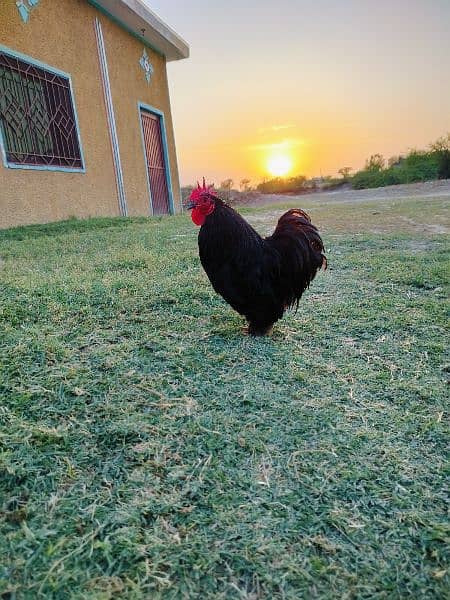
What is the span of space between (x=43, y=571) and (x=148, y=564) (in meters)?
0.24

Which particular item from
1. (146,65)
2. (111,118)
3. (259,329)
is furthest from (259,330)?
(146,65)

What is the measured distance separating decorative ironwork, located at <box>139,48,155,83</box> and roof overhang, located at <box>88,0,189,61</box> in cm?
37

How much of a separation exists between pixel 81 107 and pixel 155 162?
384 cm

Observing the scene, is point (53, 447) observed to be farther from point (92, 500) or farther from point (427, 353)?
point (427, 353)

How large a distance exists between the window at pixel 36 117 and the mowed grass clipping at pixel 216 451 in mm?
4734

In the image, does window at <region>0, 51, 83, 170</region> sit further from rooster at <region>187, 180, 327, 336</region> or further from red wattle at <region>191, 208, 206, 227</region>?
rooster at <region>187, 180, 327, 336</region>

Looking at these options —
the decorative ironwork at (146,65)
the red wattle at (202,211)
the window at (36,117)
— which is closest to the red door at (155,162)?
the decorative ironwork at (146,65)

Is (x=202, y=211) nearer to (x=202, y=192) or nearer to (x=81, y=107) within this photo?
(x=202, y=192)

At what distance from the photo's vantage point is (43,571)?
0.88m

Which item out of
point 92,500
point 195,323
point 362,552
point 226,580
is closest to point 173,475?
point 92,500

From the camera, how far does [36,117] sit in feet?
21.7

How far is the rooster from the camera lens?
7.40 ft

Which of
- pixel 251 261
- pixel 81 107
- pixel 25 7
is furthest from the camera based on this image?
pixel 81 107

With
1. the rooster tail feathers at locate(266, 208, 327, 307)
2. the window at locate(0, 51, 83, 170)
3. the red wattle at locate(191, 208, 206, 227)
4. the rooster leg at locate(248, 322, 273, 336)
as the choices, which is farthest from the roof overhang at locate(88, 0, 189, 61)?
the rooster leg at locate(248, 322, 273, 336)
